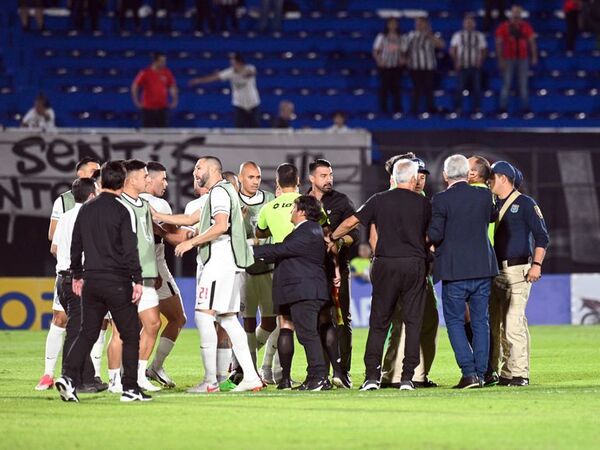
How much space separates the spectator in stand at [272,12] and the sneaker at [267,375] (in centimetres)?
1825

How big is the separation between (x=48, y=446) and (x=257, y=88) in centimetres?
2173

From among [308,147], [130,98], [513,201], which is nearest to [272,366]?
[513,201]

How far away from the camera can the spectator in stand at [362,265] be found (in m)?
25.4

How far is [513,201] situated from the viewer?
45.2ft

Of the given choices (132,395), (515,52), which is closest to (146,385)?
(132,395)

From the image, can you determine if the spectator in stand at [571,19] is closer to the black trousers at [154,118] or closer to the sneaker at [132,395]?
the black trousers at [154,118]

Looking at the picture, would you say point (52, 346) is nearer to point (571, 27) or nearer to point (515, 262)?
point (515, 262)

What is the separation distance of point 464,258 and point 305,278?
1476 mm

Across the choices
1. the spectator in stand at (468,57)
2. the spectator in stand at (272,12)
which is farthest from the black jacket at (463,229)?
the spectator in stand at (272,12)

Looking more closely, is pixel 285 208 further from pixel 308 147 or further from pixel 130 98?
pixel 130 98

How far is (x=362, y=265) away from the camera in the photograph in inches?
1013

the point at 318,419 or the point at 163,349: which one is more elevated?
the point at 163,349

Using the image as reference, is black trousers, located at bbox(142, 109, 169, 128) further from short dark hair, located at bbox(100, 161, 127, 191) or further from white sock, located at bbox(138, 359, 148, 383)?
short dark hair, located at bbox(100, 161, 127, 191)

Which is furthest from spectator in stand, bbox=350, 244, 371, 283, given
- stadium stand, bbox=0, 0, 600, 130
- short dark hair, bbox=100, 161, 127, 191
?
short dark hair, bbox=100, 161, 127, 191
